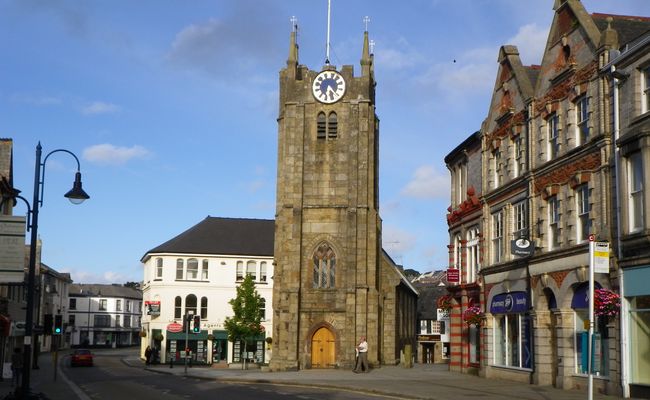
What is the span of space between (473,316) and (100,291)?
394ft

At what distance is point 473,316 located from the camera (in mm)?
37281

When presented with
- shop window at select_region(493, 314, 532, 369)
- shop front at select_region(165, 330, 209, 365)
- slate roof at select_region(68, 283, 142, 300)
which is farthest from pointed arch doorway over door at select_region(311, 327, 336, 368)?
slate roof at select_region(68, 283, 142, 300)

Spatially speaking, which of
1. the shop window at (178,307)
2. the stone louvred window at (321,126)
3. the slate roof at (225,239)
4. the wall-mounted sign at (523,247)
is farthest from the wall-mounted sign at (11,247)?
the slate roof at (225,239)

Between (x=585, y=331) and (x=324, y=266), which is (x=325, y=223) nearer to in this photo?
(x=324, y=266)

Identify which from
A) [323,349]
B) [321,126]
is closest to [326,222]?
[321,126]

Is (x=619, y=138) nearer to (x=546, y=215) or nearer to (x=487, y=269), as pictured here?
(x=546, y=215)

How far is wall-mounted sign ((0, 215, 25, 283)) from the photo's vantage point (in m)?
20.7

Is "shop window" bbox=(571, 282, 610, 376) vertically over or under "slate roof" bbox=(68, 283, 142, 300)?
under

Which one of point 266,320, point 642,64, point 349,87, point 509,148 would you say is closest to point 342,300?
point 349,87

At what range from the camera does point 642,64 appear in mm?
24297

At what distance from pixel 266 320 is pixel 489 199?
135 feet

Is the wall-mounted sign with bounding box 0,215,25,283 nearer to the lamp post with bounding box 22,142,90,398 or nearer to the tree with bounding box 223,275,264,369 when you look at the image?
the lamp post with bounding box 22,142,90,398

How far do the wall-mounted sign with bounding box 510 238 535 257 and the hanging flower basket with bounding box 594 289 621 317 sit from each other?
20.7ft

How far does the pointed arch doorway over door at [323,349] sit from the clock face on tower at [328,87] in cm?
1509
